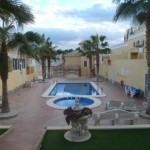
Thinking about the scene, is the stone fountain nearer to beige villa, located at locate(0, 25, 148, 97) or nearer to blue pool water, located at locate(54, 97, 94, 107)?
beige villa, located at locate(0, 25, 148, 97)

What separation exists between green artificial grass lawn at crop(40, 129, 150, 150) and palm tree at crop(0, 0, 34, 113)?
5.12 meters

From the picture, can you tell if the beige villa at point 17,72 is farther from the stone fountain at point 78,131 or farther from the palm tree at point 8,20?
the stone fountain at point 78,131

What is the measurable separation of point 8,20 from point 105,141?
6710 millimetres

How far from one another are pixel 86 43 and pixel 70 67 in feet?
44.1

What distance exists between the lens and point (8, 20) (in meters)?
10.1

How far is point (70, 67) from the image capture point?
49.5 meters

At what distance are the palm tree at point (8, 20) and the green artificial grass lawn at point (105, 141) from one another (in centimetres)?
512

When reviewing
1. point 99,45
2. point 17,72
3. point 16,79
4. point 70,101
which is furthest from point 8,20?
point 99,45

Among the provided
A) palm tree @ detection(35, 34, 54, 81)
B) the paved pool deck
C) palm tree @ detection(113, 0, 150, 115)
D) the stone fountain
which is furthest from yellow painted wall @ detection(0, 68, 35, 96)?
the stone fountain

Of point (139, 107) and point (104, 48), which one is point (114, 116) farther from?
point (104, 48)

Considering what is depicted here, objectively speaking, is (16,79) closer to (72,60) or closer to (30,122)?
(30,122)

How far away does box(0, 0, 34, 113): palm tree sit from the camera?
9.09 m

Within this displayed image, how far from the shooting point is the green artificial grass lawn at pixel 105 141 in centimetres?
846

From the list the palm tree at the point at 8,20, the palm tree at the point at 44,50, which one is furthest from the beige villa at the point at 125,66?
the palm tree at the point at 44,50
